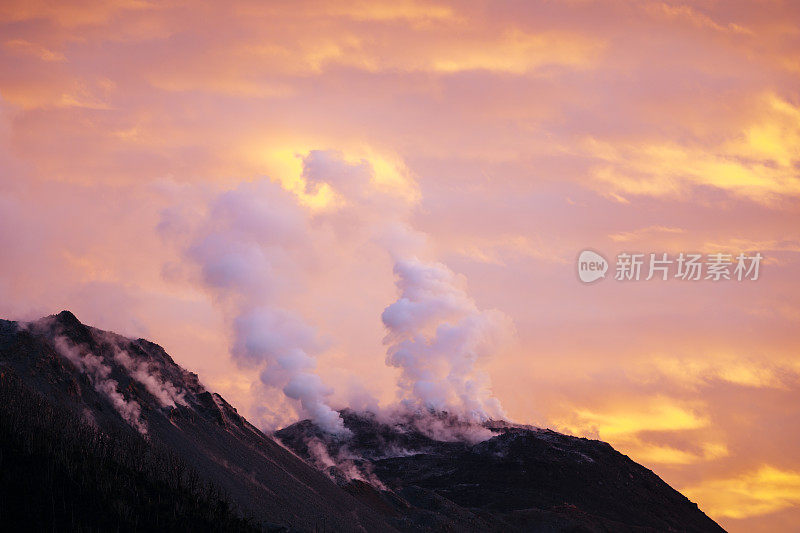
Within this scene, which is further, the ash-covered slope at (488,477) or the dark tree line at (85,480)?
the ash-covered slope at (488,477)

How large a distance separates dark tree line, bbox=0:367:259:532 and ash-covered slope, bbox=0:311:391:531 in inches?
118

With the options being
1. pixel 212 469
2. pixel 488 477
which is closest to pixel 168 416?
pixel 212 469

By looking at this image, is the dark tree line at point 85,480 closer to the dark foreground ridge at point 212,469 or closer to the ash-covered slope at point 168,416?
the dark foreground ridge at point 212,469

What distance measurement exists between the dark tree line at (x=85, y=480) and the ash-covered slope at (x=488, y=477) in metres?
40.5

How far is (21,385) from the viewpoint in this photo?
270 feet

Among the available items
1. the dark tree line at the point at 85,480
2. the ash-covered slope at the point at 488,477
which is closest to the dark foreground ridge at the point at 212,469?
the dark tree line at the point at 85,480

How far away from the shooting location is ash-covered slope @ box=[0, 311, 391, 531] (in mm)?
84750

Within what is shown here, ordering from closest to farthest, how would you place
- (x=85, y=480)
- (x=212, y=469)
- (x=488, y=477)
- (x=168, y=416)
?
(x=85, y=480), (x=212, y=469), (x=168, y=416), (x=488, y=477)

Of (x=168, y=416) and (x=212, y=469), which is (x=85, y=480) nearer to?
(x=212, y=469)

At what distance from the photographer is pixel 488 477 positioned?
15462 cm

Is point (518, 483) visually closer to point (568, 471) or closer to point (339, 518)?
point (568, 471)

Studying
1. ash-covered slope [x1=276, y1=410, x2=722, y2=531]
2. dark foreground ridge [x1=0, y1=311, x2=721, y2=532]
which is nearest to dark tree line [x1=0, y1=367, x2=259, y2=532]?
dark foreground ridge [x1=0, y1=311, x2=721, y2=532]

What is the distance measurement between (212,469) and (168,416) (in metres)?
13.2

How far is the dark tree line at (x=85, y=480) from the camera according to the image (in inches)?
2537
